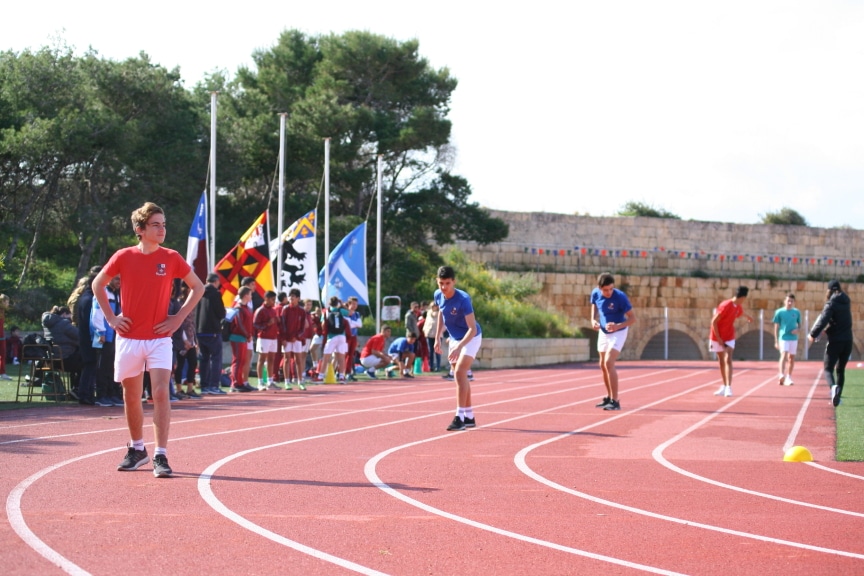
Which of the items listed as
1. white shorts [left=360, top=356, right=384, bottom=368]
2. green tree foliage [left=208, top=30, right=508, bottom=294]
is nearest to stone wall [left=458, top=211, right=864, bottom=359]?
green tree foliage [left=208, top=30, right=508, bottom=294]

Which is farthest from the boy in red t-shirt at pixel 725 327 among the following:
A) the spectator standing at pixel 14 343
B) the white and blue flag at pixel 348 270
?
the spectator standing at pixel 14 343

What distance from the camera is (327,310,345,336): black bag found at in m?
20.5

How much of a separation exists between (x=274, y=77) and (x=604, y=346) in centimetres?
2463

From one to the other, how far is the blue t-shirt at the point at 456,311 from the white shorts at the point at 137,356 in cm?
437

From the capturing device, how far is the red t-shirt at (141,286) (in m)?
7.50

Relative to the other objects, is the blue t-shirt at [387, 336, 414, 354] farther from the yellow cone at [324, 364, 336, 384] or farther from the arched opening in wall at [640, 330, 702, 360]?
the arched opening in wall at [640, 330, 702, 360]

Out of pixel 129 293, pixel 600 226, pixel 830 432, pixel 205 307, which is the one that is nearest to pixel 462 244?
pixel 600 226

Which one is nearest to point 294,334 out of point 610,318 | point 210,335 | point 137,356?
point 210,335

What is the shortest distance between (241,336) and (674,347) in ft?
110

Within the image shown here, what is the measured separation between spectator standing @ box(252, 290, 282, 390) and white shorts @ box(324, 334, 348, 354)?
213 cm

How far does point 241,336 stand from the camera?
17656 mm

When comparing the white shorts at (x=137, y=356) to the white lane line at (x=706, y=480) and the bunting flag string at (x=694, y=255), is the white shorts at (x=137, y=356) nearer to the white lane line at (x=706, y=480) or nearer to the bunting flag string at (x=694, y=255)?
the white lane line at (x=706, y=480)

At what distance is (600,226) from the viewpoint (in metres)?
47.3

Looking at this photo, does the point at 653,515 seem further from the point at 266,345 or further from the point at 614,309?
the point at 266,345
